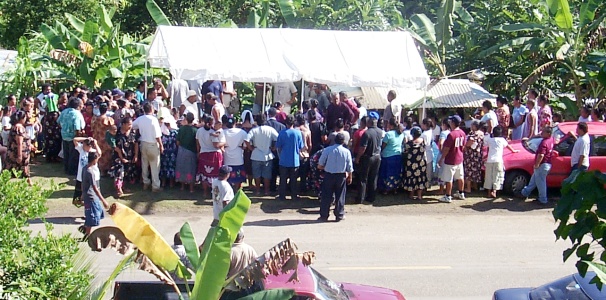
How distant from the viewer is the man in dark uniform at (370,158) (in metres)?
15.4

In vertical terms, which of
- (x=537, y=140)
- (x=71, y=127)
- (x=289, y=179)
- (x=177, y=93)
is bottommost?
(x=289, y=179)

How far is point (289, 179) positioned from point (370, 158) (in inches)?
66.0

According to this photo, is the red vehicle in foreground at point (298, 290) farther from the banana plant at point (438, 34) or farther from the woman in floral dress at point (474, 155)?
the banana plant at point (438, 34)

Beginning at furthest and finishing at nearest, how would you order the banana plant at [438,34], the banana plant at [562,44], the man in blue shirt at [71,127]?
the banana plant at [438,34] → the banana plant at [562,44] → the man in blue shirt at [71,127]

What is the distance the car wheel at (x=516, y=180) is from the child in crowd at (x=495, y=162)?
245 millimetres

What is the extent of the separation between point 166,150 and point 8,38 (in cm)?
2042

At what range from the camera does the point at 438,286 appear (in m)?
11.6

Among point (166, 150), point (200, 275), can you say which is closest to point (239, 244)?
point (200, 275)

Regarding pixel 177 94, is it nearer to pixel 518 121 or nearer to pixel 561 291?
pixel 518 121

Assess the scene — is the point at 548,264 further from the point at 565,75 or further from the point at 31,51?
the point at 31,51

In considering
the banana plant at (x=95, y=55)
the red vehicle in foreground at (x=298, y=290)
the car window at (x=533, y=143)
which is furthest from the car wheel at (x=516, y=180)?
the banana plant at (x=95, y=55)

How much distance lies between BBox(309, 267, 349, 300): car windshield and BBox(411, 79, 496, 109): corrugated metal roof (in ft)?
40.7

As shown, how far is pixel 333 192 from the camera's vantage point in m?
14.8

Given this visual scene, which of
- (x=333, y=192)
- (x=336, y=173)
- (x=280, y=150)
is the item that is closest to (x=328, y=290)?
(x=336, y=173)
